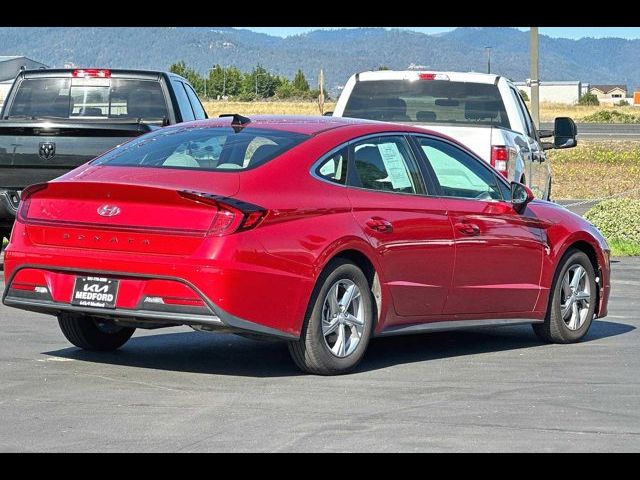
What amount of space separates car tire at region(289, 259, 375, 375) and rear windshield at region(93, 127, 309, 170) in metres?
0.82

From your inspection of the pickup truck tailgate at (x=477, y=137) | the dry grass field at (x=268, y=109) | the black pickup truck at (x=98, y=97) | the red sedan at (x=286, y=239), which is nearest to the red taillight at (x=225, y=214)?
the red sedan at (x=286, y=239)

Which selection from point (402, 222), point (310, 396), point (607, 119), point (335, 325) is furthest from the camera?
point (607, 119)

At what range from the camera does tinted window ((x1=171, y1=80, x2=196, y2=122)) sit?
1561 cm

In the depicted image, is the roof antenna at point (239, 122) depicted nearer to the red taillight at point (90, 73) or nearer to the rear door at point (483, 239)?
the rear door at point (483, 239)

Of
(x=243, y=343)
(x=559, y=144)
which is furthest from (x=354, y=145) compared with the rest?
(x=559, y=144)

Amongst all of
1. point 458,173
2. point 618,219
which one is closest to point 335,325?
point 458,173

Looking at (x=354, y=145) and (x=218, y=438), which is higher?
(x=354, y=145)

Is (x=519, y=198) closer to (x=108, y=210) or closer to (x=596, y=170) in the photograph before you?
(x=108, y=210)

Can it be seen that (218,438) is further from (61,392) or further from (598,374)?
(598,374)

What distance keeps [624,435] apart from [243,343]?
12.2ft

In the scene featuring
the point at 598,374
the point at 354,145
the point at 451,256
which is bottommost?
the point at 598,374

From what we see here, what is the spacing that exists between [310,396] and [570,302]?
11.0ft

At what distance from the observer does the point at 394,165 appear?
369 inches

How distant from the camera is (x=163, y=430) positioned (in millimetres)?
6785
